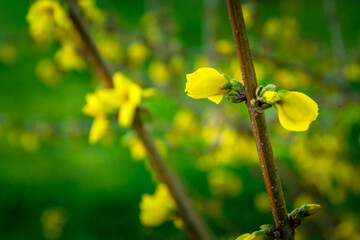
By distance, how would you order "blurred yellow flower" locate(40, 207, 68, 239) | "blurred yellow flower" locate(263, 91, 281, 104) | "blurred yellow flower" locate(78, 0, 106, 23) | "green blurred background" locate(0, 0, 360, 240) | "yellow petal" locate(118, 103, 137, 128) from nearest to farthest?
1. "blurred yellow flower" locate(263, 91, 281, 104)
2. "yellow petal" locate(118, 103, 137, 128)
3. "blurred yellow flower" locate(78, 0, 106, 23)
4. "green blurred background" locate(0, 0, 360, 240)
5. "blurred yellow flower" locate(40, 207, 68, 239)

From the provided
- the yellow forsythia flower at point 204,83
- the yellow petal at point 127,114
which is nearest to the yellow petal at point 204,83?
the yellow forsythia flower at point 204,83

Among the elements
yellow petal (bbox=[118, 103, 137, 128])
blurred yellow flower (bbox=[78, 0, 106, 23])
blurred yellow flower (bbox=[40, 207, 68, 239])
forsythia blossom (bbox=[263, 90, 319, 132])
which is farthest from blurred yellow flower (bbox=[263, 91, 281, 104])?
blurred yellow flower (bbox=[40, 207, 68, 239])

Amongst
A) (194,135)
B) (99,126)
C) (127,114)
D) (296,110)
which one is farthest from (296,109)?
(194,135)

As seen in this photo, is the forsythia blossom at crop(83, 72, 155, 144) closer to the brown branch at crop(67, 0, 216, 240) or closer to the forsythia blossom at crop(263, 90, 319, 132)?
the brown branch at crop(67, 0, 216, 240)

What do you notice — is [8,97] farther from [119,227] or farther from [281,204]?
[281,204]

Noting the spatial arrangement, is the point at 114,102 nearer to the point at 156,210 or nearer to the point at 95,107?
the point at 95,107

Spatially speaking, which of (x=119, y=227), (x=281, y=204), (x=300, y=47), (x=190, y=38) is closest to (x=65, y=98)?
(x=190, y=38)
